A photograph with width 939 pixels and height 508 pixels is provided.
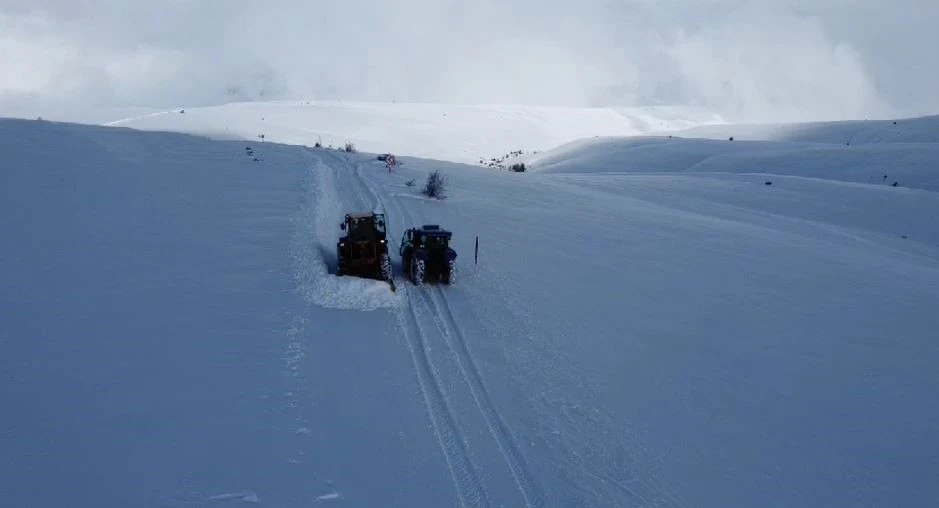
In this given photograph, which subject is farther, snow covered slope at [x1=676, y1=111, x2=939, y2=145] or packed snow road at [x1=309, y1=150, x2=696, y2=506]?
snow covered slope at [x1=676, y1=111, x2=939, y2=145]

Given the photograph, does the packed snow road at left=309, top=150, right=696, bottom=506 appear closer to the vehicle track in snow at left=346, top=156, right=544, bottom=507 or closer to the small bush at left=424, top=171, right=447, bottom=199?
the vehicle track in snow at left=346, top=156, right=544, bottom=507


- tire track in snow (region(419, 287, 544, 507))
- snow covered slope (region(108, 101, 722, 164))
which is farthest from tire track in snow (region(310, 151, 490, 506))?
snow covered slope (region(108, 101, 722, 164))

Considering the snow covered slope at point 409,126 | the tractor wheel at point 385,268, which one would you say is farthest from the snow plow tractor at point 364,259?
the snow covered slope at point 409,126

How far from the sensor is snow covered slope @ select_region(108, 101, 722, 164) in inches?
2386

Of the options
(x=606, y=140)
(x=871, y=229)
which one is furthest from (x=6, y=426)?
(x=606, y=140)

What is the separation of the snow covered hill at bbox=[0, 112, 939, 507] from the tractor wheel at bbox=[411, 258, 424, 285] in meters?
0.26

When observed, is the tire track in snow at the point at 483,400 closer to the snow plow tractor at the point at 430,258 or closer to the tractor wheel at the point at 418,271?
the tractor wheel at the point at 418,271

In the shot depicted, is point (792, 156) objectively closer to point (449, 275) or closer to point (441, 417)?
point (449, 275)

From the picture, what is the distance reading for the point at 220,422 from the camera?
723cm

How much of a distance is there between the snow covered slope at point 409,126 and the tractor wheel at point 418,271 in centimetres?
4348

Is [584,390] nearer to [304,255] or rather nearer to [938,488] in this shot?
[938,488]

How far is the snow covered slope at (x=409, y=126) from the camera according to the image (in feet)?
199

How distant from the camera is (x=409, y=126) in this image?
72.8m

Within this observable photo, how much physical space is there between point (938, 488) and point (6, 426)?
32.0 feet
